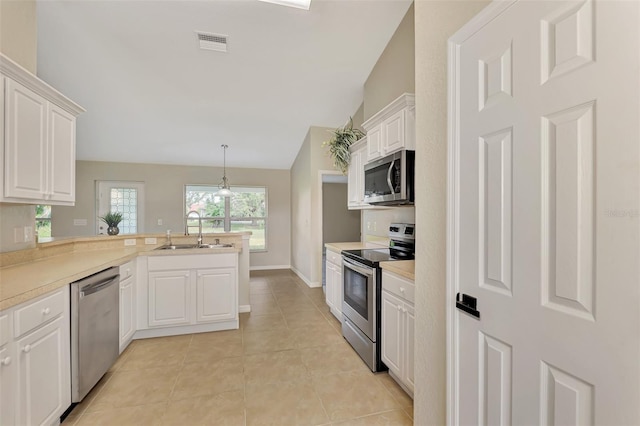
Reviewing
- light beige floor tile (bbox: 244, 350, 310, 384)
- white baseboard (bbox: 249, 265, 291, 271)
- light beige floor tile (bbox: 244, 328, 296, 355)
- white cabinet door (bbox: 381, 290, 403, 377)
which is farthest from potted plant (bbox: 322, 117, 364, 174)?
white baseboard (bbox: 249, 265, 291, 271)

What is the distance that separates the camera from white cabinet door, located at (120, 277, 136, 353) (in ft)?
8.29

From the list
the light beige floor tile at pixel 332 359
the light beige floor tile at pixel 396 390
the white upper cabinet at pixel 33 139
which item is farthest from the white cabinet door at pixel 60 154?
the light beige floor tile at pixel 396 390

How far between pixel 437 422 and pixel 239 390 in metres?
1.41

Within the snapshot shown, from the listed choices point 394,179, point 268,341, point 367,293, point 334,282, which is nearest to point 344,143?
point 394,179

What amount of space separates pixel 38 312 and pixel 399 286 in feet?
7.07

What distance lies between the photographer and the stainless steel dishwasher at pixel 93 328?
1766 millimetres

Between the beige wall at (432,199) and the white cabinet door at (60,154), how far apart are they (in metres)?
2.69

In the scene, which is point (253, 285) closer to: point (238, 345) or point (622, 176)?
point (238, 345)

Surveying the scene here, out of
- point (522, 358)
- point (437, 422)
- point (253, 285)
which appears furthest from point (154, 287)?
point (522, 358)

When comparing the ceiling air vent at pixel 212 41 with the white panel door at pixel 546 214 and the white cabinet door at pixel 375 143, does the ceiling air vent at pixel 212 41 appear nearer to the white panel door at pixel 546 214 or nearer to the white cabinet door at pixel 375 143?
the white cabinet door at pixel 375 143

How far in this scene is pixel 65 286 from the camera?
5.59 ft

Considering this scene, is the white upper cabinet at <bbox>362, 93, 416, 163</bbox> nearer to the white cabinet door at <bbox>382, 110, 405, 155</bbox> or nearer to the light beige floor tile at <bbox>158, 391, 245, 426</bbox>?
the white cabinet door at <bbox>382, 110, 405, 155</bbox>

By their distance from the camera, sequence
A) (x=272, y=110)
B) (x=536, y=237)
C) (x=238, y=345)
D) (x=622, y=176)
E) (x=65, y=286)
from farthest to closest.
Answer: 1. (x=272, y=110)
2. (x=238, y=345)
3. (x=65, y=286)
4. (x=536, y=237)
5. (x=622, y=176)

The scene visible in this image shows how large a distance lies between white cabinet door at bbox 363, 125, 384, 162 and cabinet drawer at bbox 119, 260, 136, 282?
8.92ft
